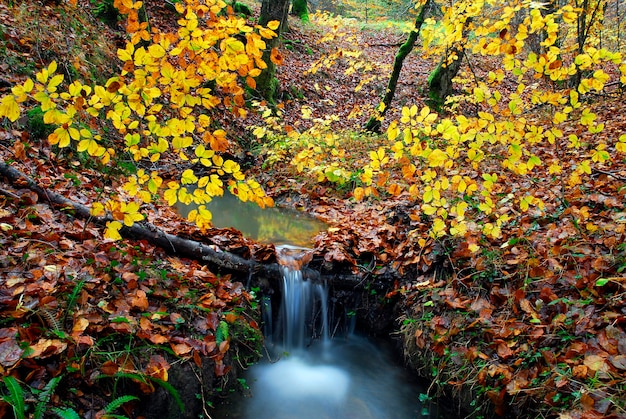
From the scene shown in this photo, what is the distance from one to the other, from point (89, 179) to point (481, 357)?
5069mm

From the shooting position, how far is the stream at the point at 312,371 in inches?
152

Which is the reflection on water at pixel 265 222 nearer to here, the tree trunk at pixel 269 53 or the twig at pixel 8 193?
the twig at pixel 8 193

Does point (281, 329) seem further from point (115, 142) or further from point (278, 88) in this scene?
point (278, 88)

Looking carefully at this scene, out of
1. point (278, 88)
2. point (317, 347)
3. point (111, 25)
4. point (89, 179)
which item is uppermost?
point (111, 25)

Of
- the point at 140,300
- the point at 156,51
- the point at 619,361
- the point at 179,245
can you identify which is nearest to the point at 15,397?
the point at 140,300

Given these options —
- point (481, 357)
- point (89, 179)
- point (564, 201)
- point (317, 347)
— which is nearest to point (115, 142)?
point (89, 179)

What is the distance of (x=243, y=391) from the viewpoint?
3.76 m

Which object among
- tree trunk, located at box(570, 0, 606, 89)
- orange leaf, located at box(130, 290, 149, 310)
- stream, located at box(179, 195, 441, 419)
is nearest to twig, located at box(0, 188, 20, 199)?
orange leaf, located at box(130, 290, 149, 310)

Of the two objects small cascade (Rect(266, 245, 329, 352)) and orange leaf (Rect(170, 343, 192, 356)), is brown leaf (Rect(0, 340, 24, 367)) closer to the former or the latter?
orange leaf (Rect(170, 343, 192, 356))

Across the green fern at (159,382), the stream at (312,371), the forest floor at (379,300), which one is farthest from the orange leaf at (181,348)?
the stream at (312,371)

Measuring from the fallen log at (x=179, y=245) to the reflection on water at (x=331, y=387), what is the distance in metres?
0.87

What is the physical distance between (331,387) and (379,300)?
1.18 meters

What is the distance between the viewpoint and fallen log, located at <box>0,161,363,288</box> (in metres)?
3.87

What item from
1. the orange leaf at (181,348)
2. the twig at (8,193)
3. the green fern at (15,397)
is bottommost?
the orange leaf at (181,348)
